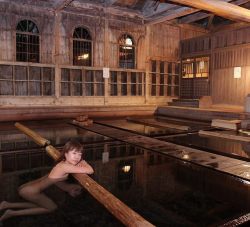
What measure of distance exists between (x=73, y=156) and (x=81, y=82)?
8.66 m

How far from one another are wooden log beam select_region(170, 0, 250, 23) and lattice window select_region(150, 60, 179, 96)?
6.96 metres

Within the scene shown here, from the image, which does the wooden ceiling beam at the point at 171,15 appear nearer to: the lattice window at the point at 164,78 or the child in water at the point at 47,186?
the lattice window at the point at 164,78

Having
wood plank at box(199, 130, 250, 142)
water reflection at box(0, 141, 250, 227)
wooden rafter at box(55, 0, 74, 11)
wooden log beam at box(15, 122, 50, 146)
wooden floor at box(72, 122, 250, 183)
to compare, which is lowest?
water reflection at box(0, 141, 250, 227)

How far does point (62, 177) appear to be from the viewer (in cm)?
392

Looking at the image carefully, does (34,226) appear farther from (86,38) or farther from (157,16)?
(157,16)

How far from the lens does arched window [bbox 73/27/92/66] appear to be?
12.1m

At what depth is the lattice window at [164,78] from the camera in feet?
46.3

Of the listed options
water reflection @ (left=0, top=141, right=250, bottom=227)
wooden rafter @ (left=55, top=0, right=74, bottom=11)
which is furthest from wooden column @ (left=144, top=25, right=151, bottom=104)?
water reflection @ (left=0, top=141, right=250, bottom=227)

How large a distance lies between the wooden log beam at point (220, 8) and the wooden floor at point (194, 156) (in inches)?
123

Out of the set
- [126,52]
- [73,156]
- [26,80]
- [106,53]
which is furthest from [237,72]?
[73,156]

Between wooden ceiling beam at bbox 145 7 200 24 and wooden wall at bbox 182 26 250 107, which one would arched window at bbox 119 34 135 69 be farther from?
wooden wall at bbox 182 26 250 107

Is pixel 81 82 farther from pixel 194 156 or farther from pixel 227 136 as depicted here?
pixel 194 156

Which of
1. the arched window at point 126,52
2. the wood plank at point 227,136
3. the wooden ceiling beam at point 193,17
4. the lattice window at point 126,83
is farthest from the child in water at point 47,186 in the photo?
the wooden ceiling beam at point 193,17

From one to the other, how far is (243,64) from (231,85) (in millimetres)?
1055
